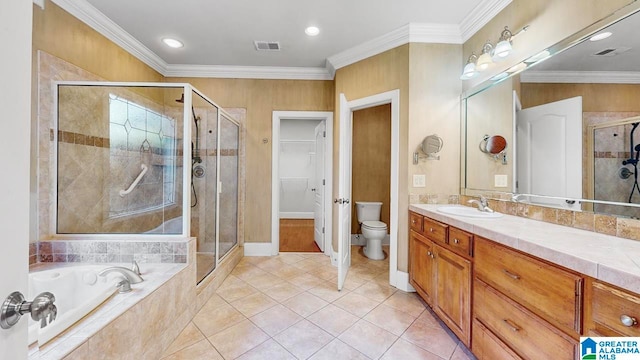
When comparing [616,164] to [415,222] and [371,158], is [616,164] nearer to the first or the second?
[415,222]

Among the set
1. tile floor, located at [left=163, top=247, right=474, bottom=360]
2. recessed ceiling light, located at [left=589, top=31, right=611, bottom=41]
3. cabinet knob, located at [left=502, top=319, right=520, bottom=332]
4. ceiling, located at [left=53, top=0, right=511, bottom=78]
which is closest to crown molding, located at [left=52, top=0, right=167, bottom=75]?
ceiling, located at [left=53, top=0, right=511, bottom=78]

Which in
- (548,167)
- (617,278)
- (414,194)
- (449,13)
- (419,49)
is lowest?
(617,278)

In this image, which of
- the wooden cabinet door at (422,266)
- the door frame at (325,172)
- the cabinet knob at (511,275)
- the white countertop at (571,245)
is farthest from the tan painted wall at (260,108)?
the cabinet knob at (511,275)

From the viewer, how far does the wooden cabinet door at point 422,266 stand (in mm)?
1970

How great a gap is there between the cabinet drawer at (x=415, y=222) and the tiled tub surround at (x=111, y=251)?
76.2 inches

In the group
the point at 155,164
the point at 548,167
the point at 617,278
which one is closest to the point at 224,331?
the point at 155,164

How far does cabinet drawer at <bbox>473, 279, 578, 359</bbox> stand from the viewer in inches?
39.7

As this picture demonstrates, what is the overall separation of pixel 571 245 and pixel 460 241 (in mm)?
579

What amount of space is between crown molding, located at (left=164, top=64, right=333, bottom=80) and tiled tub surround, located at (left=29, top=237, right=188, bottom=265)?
237 centimetres

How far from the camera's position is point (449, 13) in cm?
217

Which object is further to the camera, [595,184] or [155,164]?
→ [155,164]

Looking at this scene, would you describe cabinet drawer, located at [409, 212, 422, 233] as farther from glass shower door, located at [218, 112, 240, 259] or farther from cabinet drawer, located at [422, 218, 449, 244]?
glass shower door, located at [218, 112, 240, 259]

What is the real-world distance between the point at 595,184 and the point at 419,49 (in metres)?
1.75

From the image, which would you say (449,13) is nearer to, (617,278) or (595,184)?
(595,184)
